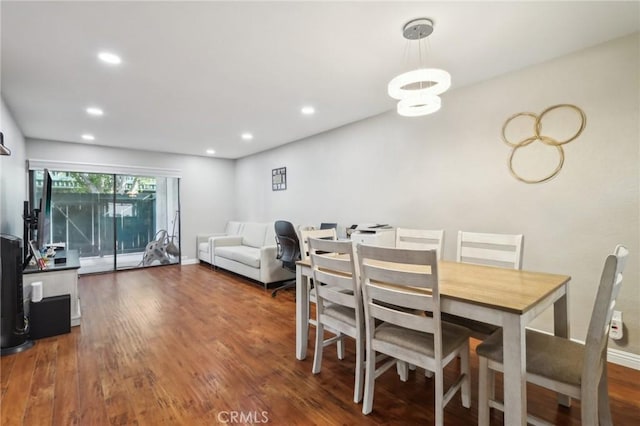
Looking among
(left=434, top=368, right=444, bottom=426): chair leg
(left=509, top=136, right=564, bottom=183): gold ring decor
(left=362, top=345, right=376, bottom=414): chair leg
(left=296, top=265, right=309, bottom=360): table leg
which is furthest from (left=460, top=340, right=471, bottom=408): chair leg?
(left=509, top=136, right=564, bottom=183): gold ring decor

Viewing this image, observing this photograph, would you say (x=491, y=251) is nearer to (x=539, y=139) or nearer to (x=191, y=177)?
(x=539, y=139)

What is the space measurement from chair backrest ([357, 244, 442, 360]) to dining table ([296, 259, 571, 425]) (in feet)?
0.31

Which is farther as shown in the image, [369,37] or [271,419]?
[369,37]

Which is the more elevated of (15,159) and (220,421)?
(15,159)

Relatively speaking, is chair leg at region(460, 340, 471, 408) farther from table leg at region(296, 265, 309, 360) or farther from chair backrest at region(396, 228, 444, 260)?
table leg at region(296, 265, 309, 360)

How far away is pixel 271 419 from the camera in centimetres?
170

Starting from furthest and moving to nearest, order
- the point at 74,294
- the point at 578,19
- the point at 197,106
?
the point at 197,106
the point at 74,294
the point at 578,19

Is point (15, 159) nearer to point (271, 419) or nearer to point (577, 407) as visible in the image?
point (271, 419)

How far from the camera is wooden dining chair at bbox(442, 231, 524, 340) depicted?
1860 millimetres

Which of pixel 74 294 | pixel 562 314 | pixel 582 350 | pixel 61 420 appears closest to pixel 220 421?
pixel 61 420

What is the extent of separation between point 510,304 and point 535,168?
6.10ft

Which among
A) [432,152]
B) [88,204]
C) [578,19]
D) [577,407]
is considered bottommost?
[577,407]

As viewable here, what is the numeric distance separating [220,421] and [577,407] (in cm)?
208

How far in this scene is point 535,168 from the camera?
262 cm
